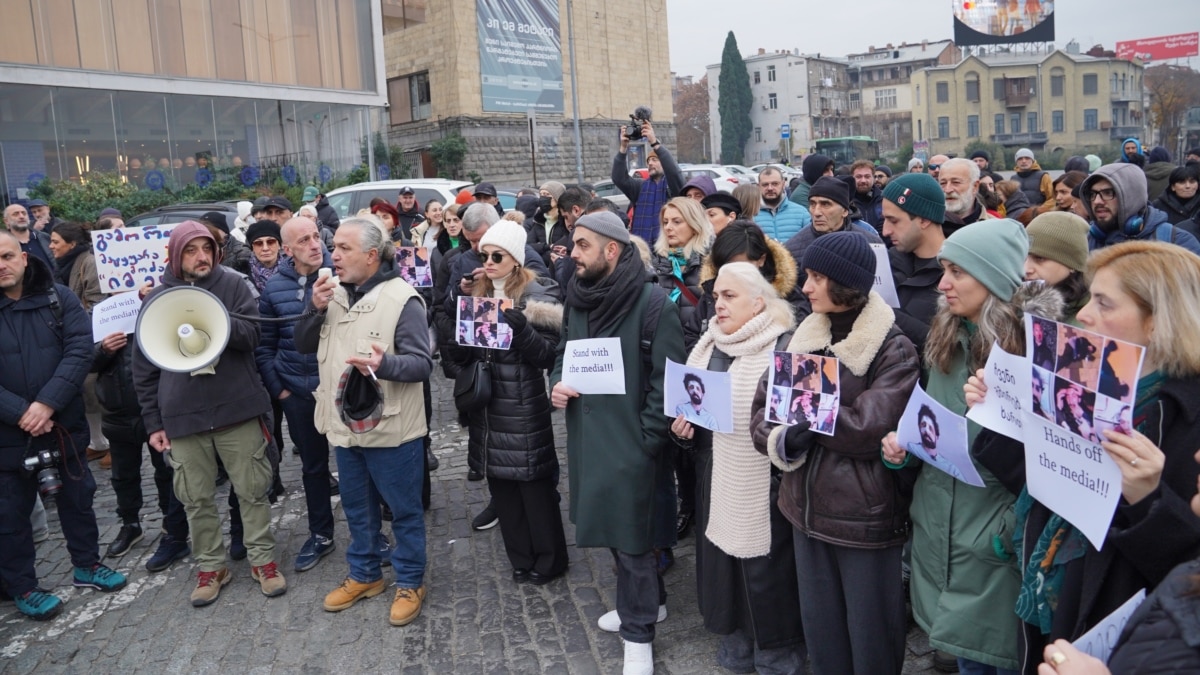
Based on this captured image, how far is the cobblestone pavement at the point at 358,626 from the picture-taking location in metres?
4.48

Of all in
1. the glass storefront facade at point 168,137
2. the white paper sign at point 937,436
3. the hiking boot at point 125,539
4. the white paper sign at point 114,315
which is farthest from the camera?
the glass storefront facade at point 168,137

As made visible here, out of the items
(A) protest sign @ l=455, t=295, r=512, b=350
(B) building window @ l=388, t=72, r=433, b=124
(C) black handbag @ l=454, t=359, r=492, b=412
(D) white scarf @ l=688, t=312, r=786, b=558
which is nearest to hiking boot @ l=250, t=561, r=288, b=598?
(C) black handbag @ l=454, t=359, r=492, b=412

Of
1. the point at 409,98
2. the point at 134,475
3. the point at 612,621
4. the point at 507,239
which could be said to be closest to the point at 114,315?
the point at 134,475

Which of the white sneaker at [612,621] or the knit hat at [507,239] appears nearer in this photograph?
the white sneaker at [612,621]

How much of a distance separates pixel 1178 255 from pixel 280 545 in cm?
545

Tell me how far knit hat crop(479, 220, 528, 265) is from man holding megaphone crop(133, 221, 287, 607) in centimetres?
152

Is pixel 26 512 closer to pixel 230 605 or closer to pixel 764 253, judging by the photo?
pixel 230 605

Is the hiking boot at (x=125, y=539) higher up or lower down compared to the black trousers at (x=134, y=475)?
lower down

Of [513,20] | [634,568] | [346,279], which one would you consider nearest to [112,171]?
[513,20]

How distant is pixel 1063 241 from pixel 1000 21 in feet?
200

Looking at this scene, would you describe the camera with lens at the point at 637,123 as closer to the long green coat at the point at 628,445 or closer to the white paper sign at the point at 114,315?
the long green coat at the point at 628,445

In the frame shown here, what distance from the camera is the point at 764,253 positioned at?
15.0 ft

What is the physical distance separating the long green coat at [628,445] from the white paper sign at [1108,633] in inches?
88.8

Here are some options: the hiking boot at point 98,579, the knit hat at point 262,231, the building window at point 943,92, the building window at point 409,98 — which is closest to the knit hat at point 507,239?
the knit hat at point 262,231
